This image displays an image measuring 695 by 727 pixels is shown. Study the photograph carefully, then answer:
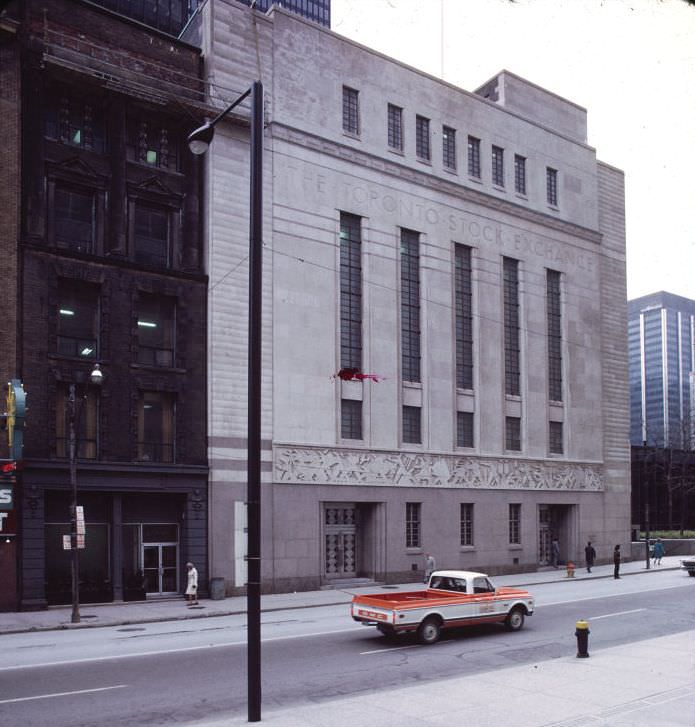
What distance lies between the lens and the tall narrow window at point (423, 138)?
155 ft

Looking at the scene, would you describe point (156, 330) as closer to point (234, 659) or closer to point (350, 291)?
point (350, 291)

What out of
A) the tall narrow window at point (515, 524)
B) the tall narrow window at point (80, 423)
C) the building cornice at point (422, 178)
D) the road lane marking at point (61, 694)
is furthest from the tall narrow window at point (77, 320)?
the tall narrow window at point (515, 524)

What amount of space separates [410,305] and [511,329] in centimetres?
832

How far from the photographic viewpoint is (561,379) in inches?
2103

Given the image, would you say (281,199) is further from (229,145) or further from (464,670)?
(464,670)

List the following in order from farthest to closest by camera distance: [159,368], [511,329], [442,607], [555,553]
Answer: [511,329]
[555,553]
[159,368]
[442,607]

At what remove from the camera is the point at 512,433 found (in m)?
50.3

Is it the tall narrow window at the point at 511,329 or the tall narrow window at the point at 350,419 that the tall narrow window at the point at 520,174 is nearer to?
the tall narrow window at the point at 511,329

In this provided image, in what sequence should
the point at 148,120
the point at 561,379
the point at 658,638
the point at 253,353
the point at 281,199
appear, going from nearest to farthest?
the point at 253,353
the point at 658,638
the point at 148,120
the point at 281,199
the point at 561,379

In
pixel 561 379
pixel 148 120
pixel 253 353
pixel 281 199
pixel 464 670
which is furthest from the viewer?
pixel 561 379

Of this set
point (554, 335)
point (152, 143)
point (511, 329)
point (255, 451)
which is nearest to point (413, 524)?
point (511, 329)

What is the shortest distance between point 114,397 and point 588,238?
34033 millimetres

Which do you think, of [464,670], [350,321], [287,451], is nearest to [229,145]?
[350,321]

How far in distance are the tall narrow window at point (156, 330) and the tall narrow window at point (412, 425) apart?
43.7 feet
